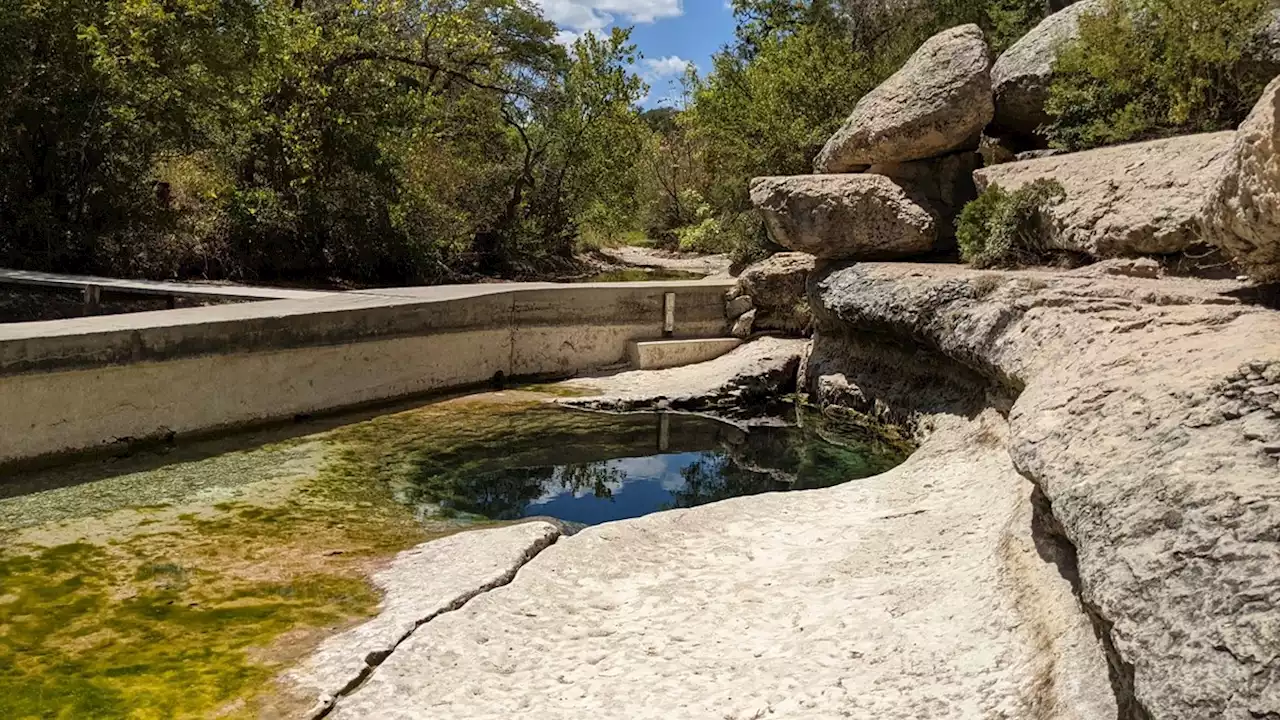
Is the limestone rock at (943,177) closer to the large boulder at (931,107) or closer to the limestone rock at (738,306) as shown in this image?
the large boulder at (931,107)

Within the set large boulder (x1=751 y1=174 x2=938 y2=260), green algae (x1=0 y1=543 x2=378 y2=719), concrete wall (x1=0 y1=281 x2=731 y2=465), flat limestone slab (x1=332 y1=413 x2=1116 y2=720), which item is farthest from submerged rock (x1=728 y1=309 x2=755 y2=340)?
green algae (x1=0 y1=543 x2=378 y2=719)

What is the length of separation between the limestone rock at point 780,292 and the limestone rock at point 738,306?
0.07 metres

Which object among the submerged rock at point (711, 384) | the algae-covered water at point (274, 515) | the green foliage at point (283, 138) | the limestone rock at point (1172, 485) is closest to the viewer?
the limestone rock at point (1172, 485)

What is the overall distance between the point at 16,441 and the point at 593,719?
680 cm

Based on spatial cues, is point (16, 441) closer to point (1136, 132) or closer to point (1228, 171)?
point (1228, 171)

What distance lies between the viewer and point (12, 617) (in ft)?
19.3

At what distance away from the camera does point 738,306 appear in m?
15.6

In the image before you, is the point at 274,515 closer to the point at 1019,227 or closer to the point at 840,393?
the point at 840,393

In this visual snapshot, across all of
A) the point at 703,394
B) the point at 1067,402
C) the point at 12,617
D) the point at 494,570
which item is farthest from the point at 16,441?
the point at 1067,402

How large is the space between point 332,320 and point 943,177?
871cm

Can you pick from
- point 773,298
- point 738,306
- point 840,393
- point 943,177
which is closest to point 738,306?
point 738,306

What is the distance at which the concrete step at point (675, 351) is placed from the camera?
1474 cm

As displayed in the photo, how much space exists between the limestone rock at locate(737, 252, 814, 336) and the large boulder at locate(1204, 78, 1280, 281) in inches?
348

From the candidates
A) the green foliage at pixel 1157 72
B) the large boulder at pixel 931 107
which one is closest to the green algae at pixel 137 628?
the large boulder at pixel 931 107
